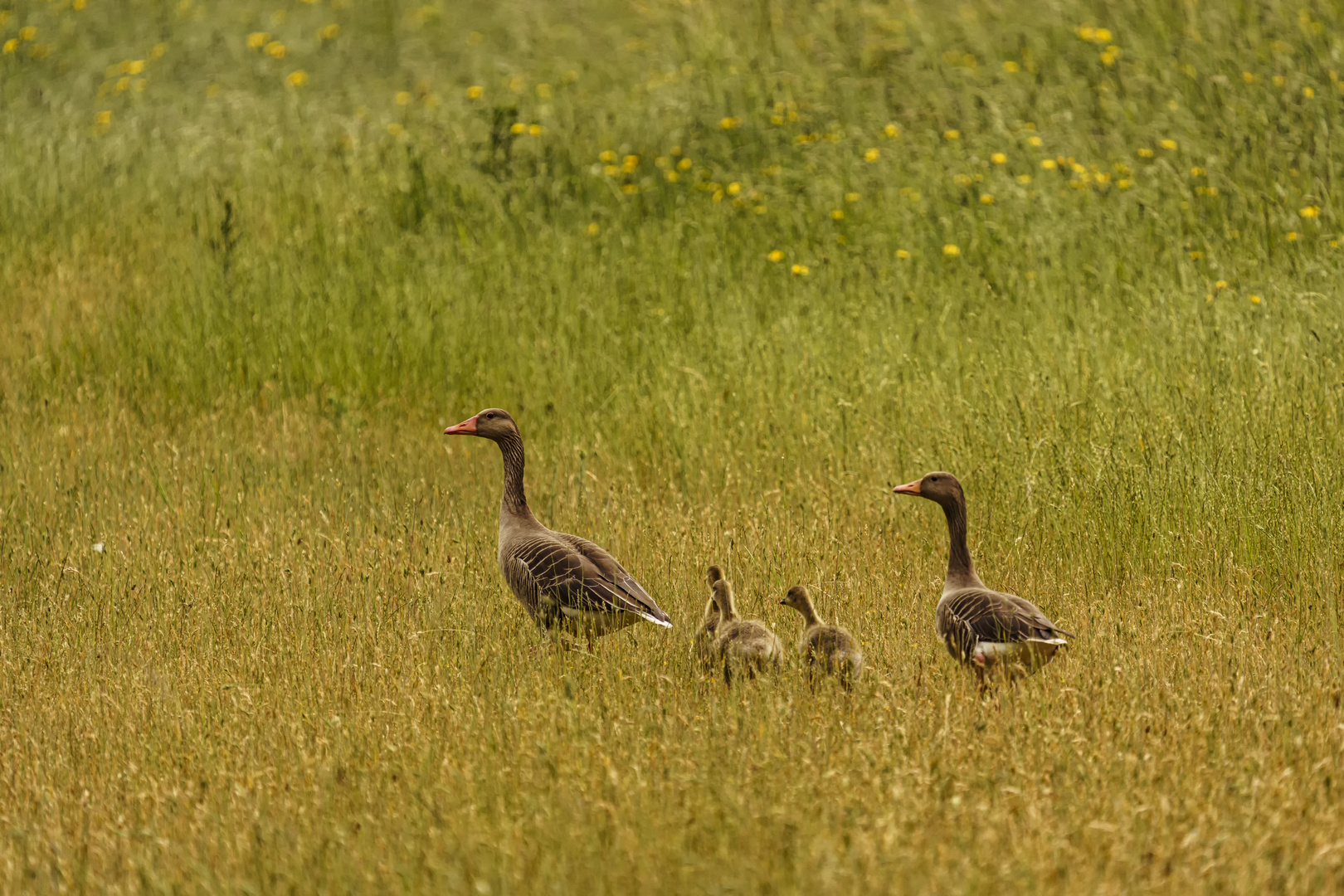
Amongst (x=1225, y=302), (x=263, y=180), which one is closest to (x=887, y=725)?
(x=1225, y=302)

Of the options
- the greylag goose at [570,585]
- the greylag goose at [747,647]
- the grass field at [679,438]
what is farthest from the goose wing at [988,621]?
the greylag goose at [570,585]

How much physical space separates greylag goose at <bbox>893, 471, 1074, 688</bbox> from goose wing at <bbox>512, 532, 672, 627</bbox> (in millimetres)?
1160

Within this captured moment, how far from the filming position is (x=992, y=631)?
5.38 metres

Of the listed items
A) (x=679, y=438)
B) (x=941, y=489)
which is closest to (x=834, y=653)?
(x=941, y=489)

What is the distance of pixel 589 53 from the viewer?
55.3ft

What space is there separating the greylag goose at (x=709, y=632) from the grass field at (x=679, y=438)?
0.12 m

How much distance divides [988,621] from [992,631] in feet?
0.12

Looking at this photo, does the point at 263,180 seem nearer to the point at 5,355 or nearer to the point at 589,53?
the point at 5,355

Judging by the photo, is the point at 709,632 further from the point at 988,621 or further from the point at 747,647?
the point at 988,621

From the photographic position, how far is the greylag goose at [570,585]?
597 centimetres

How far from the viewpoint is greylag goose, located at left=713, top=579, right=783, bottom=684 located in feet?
18.5

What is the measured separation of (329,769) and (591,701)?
104 cm

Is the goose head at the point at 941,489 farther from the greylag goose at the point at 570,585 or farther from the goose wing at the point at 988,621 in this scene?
the greylag goose at the point at 570,585

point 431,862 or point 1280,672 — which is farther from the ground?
point 431,862
